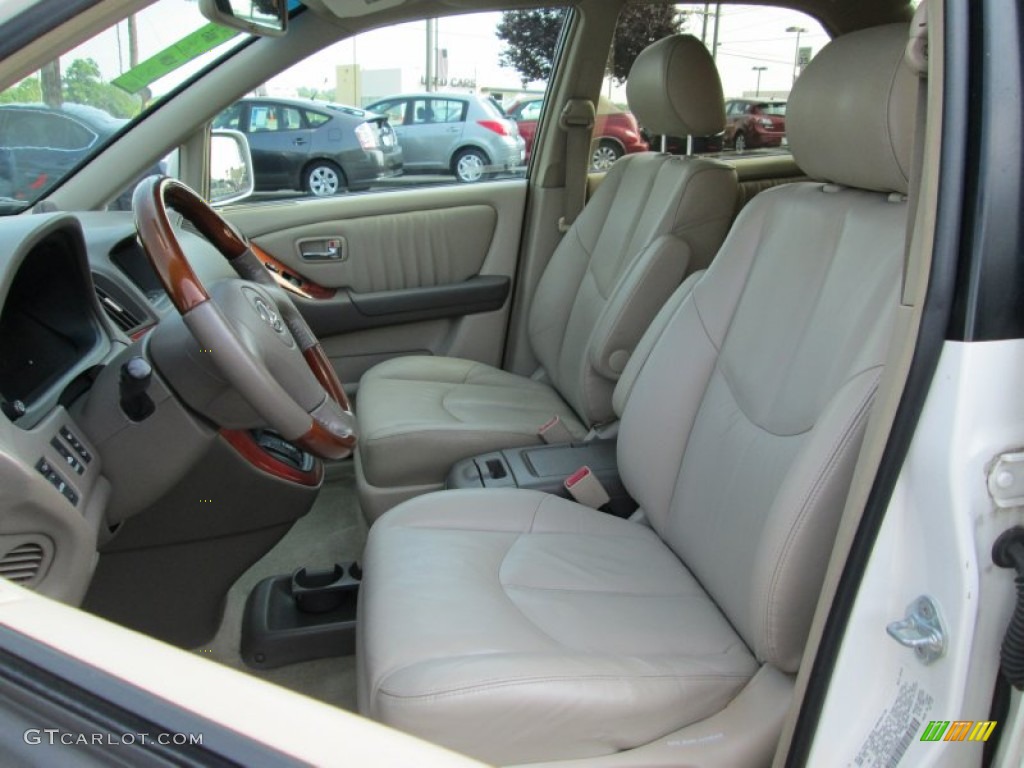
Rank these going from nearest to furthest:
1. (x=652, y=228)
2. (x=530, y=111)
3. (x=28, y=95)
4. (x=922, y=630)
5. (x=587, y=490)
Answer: (x=922, y=630) → (x=28, y=95) → (x=587, y=490) → (x=652, y=228) → (x=530, y=111)

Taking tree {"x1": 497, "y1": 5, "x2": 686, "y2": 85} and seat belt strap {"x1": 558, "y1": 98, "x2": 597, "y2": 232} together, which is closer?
tree {"x1": 497, "y1": 5, "x2": 686, "y2": 85}

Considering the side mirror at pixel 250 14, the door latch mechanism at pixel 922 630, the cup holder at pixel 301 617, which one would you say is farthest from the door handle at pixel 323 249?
the door latch mechanism at pixel 922 630

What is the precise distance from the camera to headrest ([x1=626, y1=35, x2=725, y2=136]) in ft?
7.25

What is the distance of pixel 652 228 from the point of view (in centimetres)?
231

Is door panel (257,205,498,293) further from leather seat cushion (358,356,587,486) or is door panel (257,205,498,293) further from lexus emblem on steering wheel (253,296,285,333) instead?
lexus emblem on steering wheel (253,296,285,333)

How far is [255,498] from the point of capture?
5.63 ft

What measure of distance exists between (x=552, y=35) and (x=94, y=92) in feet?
4.71

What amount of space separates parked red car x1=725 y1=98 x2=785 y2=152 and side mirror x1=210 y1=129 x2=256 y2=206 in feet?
4.38

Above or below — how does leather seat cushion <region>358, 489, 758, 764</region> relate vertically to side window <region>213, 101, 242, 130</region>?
below

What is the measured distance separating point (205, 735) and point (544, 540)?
3.22 ft

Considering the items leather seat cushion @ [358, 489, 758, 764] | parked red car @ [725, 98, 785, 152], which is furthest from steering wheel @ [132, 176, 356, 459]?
parked red car @ [725, 98, 785, 152]

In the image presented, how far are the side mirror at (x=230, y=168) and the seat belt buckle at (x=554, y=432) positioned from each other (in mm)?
1181

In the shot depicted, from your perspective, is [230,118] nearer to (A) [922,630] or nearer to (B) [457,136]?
(B) [457,136]

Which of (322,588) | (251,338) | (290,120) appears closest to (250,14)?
(251,338)
